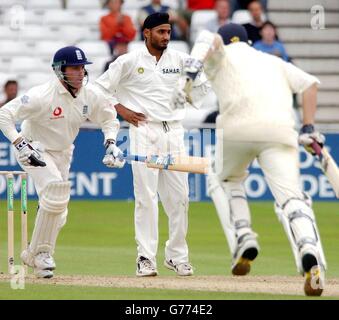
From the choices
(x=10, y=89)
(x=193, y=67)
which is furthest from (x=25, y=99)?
(x=10, y=89)

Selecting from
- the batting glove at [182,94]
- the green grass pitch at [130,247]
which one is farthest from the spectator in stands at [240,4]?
the batting glove at [182,94]

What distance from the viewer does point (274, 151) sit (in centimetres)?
830

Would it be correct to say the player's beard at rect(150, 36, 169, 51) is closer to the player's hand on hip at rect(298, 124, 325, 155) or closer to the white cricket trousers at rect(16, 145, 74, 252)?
the white cricket trousers at rect(16, 145, 74, 252)

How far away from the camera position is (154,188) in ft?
33.7

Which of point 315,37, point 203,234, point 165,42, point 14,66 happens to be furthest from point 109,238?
point 315,37

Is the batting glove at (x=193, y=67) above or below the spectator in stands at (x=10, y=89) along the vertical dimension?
below

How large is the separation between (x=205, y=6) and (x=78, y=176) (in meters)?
4.06

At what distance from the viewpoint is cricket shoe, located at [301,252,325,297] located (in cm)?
802

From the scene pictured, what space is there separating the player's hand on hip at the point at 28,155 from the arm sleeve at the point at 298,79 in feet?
6.64

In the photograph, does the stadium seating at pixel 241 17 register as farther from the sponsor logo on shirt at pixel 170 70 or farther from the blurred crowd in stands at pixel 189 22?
the sponsor logo on shirt at pixel 170 70

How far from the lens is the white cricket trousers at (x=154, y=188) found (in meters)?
10.2

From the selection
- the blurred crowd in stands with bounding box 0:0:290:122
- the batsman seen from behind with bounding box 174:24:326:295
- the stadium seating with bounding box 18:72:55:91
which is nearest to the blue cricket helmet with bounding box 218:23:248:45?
the batsman seen from behind with bounding box 174:24:326:295

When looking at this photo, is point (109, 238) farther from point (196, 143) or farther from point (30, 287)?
point (30, 287)

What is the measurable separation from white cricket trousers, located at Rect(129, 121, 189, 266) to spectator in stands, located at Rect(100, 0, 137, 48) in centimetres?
769
